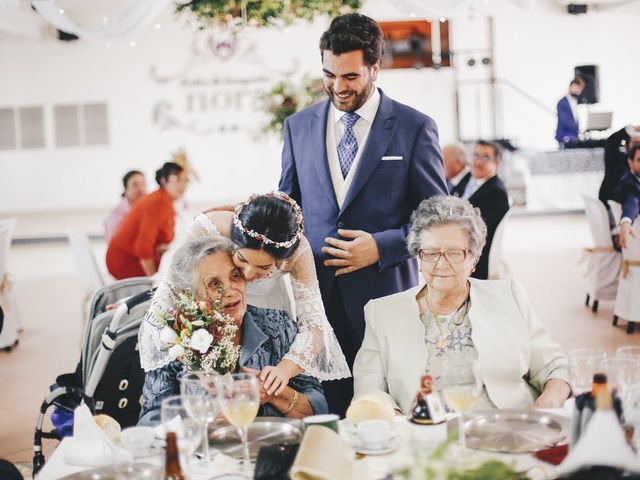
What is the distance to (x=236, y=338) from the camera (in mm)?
2979

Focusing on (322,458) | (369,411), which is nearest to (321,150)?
(369,411)

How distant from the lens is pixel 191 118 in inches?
700

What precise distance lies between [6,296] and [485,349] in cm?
525

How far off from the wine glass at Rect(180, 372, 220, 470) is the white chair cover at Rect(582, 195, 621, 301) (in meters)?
5.49

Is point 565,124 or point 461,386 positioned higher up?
point 565,124

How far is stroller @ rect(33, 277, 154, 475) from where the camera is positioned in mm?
3578

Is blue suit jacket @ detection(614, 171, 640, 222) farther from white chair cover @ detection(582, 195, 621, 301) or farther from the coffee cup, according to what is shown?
the coffee cup

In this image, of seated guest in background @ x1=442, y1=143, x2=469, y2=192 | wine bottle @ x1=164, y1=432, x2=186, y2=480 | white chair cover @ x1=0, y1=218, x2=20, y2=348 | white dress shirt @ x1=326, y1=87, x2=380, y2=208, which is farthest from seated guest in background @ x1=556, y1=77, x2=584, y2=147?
wine bottle @ x1=164, y1=432, x2=186, y2=480

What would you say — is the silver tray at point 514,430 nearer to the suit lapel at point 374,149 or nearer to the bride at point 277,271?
the bride at point 277,271

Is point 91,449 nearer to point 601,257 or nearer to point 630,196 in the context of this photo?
point 630,196

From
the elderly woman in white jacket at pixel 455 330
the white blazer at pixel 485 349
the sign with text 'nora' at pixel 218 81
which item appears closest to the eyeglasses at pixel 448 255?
the elderly woman in white jacket at pixel 455 330

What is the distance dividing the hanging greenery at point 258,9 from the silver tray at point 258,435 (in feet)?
12.4

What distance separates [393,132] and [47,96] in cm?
1588

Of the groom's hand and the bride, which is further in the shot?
the groom's hand
